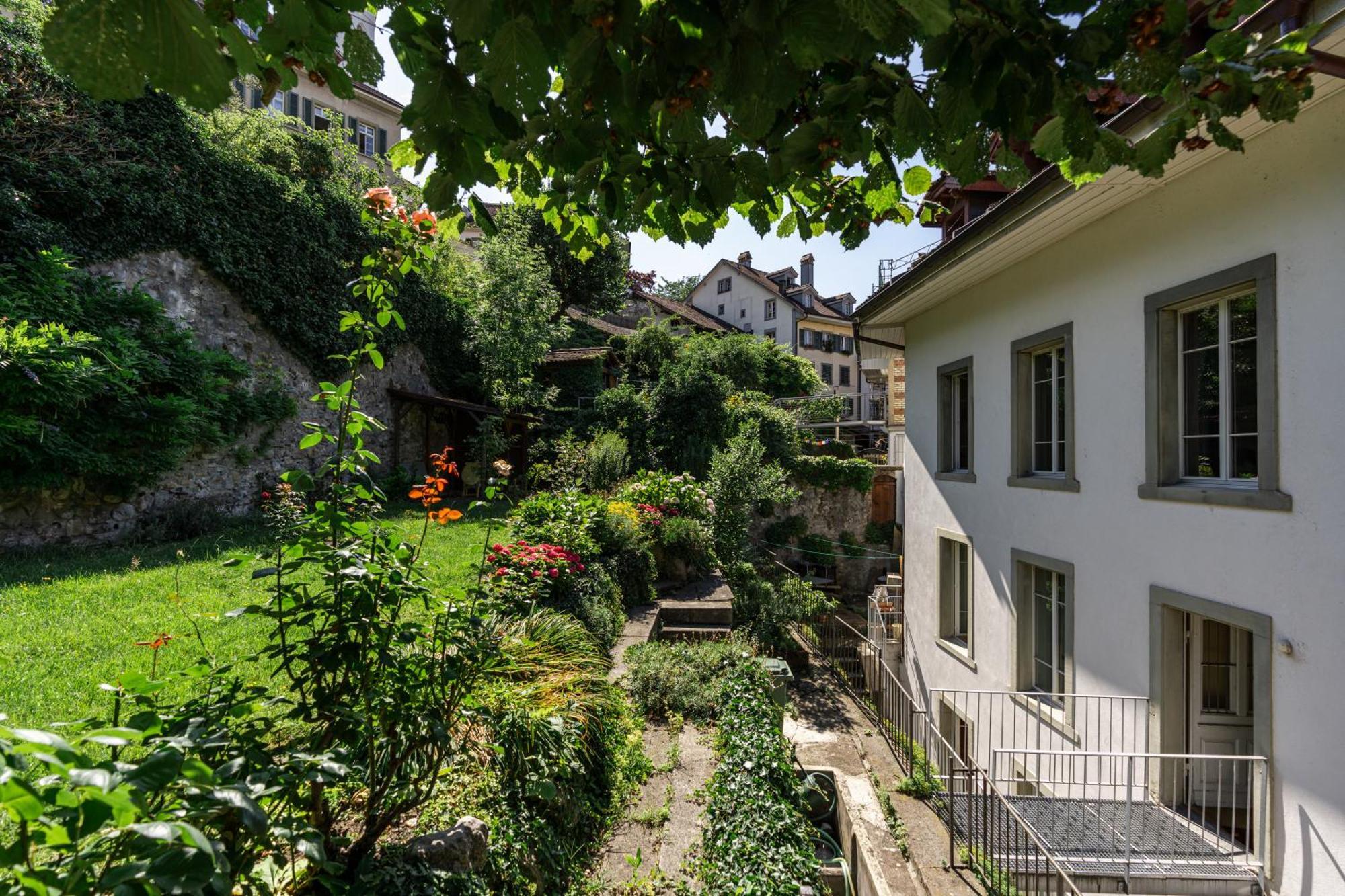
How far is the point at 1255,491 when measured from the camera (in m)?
4.33

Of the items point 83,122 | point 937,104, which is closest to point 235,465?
point 83,122

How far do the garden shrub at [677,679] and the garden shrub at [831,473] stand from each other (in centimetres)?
1235

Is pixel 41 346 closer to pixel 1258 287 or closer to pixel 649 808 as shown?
pixel 649 808

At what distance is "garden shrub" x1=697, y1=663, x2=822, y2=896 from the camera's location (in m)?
4.00

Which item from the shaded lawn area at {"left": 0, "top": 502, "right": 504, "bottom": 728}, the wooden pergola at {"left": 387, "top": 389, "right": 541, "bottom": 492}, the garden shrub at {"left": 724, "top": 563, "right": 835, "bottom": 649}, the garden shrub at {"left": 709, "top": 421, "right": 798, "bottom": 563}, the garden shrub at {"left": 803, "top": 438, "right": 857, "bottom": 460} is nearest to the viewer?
the shaded lawn area at {"left": 0, "top": 502, "right": 504, "bottom": 728}

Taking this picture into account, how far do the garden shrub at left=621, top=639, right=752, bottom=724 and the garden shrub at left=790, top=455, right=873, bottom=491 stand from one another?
1235cm

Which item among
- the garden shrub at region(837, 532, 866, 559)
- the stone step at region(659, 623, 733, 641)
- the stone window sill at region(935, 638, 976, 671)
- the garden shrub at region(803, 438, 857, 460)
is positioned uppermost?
the garden shrub at region(803, 438, 857, 460)

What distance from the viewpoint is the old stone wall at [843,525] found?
18594 millimetres

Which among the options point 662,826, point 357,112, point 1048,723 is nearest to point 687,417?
point 1048,723

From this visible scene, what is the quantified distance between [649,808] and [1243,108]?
197 inches

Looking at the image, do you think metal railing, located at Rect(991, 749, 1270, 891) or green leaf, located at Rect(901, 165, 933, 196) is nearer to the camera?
green leaf, located at Rect(901, 165, 933, 196)

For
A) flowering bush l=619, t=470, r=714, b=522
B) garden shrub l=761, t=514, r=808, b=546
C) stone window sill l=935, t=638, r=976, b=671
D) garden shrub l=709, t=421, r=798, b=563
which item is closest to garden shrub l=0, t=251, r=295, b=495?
flowering bush l=619, t=470, r=714, b=522

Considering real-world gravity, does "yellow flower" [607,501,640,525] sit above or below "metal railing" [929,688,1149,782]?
above

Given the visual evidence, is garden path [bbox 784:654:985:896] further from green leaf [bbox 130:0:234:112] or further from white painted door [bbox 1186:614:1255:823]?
green leaf [bbox 130:0:234:112]
